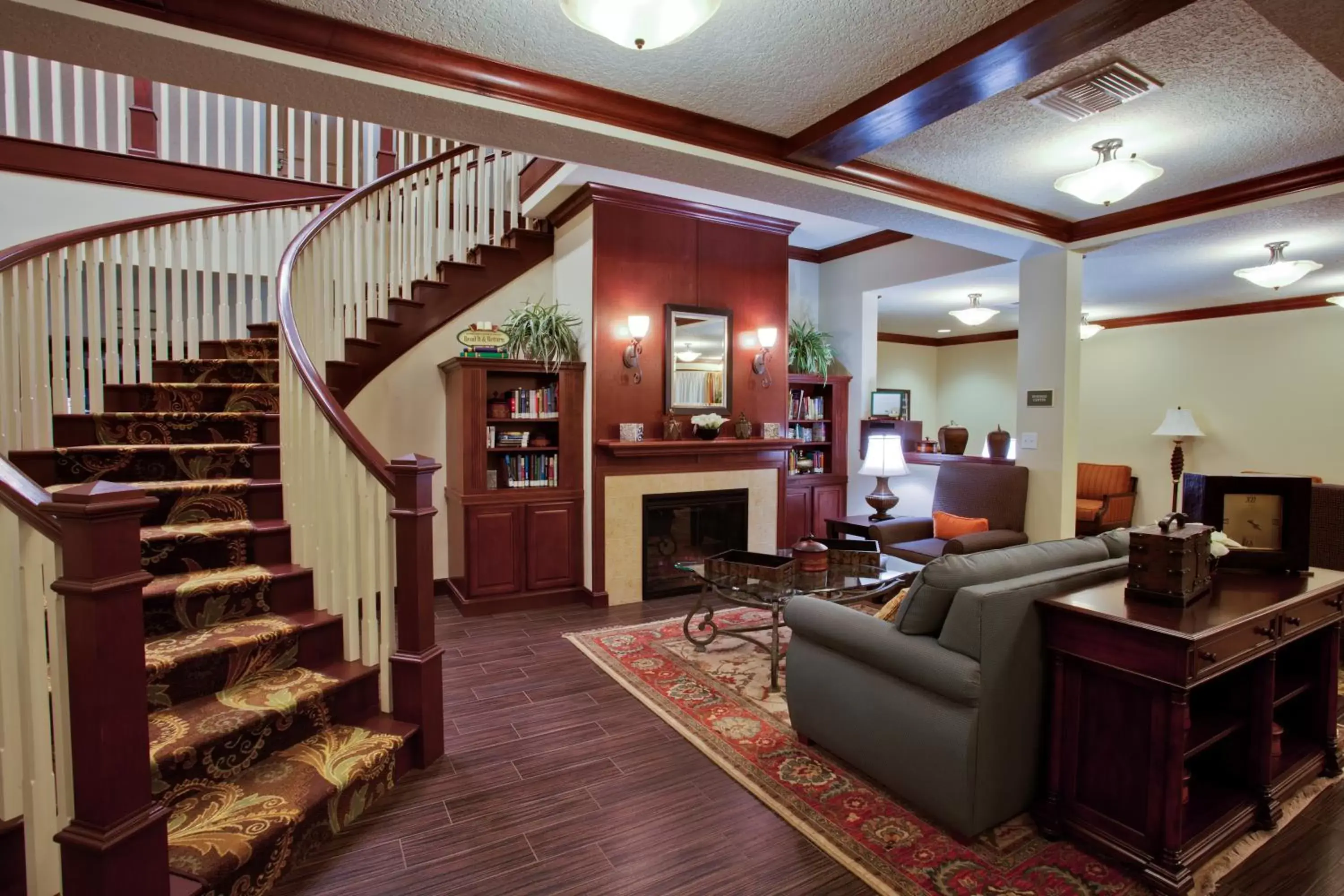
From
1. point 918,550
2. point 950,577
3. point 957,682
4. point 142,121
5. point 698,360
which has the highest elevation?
point 142,121

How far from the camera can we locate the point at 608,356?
502 cm

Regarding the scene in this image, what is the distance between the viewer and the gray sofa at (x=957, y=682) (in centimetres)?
213

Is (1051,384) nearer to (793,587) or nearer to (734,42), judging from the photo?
(793,587)

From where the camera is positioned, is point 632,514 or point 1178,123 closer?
point 1178,123

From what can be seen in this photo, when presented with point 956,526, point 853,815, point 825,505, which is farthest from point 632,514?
point 853,815

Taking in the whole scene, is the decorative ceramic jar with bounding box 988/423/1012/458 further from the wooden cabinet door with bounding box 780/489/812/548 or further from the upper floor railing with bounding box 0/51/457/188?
the upper floor railing with bounding box 0/51/457/188

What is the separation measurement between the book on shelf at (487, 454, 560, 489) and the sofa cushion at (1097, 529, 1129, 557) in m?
3.54

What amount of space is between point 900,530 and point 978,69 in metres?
3.42

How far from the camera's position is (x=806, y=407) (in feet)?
21.3

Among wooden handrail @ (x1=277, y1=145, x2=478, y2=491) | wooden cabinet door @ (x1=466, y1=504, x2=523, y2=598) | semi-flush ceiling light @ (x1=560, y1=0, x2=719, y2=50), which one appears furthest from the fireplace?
semi-flush ceiling light @ (x1=560, y1=0, x2=719, y2=50)

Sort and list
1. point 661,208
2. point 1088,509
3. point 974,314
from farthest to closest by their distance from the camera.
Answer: point 1088,509 < point 974,314 < point 661,208

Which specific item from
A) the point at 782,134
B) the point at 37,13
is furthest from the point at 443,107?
the point at 782,134

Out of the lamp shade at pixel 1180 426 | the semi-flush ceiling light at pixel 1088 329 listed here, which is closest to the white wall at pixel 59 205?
the semi-flush ceiling light at pixel 1088 329

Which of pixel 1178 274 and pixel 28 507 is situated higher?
pixel 1178 274
